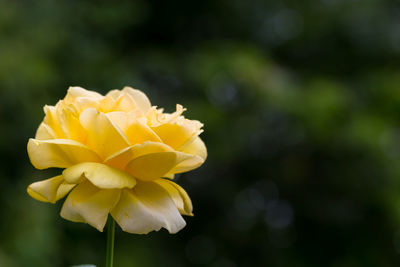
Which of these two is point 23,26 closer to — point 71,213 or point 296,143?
point 296,143

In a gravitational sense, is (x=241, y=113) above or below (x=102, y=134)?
above

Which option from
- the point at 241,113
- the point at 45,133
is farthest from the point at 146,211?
the point at 241,113

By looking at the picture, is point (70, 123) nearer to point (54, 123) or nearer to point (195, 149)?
point (54, 123)

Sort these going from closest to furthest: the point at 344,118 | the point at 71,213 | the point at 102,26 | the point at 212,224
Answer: the point at 71,213
the point at 344,118
the point at 102,26
the point at 212,224

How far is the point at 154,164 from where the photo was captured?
19.2 inches

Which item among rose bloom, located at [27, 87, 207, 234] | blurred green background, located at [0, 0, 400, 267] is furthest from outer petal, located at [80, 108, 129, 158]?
blurred green background, located at [0, 0, 400, 267]

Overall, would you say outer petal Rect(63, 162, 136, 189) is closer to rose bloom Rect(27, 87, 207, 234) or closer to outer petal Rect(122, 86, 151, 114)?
rose bloom Rect(27, 87, 207, 234)

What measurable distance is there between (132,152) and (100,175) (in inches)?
1.6

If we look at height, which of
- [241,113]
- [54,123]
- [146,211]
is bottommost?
[146,211]

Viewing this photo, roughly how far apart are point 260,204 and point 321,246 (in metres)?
0.48

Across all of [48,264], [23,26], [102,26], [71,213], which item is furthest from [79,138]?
[102,26]

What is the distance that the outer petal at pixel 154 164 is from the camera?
1.59ft

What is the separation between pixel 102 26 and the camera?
288cm

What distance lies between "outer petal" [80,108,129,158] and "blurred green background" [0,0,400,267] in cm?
→ 166
